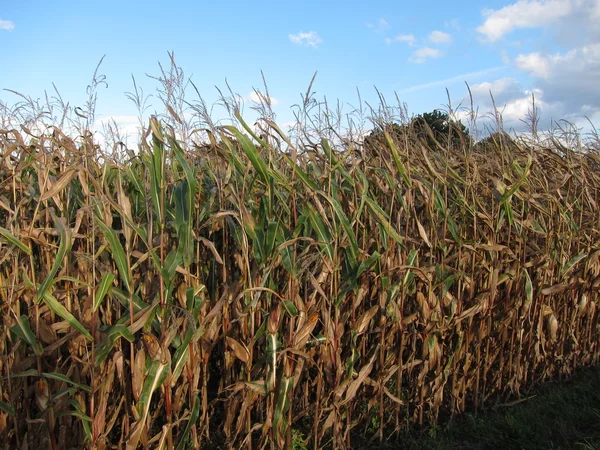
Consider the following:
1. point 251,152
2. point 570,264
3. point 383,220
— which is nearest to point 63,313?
point 251,152

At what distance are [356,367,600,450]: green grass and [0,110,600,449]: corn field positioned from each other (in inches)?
5.0

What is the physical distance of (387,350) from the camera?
9.58ft

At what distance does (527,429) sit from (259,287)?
2.01 meters

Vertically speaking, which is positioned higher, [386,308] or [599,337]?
[386,308]

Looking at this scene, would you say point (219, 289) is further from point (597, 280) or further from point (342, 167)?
point (597, 280)

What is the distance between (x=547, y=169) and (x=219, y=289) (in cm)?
269

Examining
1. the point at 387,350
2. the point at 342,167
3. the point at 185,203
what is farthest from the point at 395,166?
the point at 185,203

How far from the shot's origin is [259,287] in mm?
2211

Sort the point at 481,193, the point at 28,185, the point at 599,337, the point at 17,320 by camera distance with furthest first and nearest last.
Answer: the point at 599,337 → the point at 481,193 → the point at 28,185 → the point at 17,320

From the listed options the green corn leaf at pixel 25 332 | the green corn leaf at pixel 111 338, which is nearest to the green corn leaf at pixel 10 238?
the green corn leaf at pixel 25 332

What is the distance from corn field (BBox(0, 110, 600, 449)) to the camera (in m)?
2.16

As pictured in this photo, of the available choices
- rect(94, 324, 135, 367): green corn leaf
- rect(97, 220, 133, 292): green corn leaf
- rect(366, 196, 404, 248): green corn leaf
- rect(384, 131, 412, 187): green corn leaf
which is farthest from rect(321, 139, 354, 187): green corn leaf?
rect(94, 324, 135, 367): green corn leaf

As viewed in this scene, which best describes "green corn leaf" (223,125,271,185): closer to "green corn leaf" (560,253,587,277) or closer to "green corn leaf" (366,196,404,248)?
"green corn leaf" (366,196,404,248)

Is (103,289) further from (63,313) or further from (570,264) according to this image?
(570,264)
